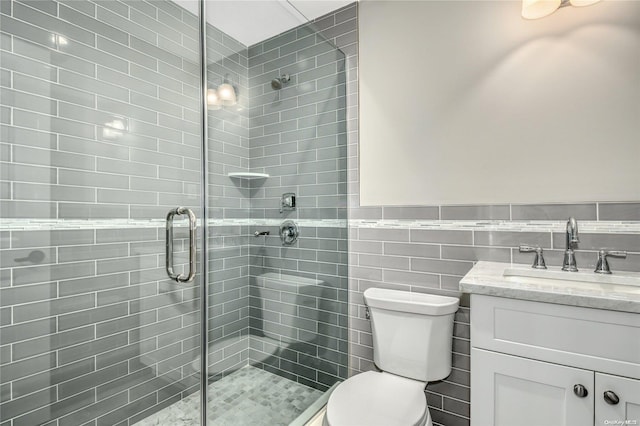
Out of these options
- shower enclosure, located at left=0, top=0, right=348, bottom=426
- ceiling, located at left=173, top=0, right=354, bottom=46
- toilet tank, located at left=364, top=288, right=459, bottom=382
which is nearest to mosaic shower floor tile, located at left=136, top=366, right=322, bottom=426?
shower enclosure, located at left=0, top=0, right=348, bottom=426

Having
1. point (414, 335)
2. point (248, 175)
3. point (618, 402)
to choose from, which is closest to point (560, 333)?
point (618, 402)

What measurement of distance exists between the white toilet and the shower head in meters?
1.18

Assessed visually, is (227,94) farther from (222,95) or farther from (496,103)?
(496,103)

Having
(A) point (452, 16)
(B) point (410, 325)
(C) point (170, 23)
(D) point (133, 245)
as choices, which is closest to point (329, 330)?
(B) point (410, 325)

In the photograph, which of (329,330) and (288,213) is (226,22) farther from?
(329,330)

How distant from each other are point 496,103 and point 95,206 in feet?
6.40

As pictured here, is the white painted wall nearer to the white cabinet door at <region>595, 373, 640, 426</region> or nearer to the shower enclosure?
the shower enclosure

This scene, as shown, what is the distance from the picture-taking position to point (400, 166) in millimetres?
1701

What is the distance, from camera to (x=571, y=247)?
1261mm

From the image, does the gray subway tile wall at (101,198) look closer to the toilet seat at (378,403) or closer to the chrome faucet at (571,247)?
the toilet seat at (378,403)

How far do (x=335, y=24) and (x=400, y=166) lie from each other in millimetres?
1028

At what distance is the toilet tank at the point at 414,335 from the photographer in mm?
1379

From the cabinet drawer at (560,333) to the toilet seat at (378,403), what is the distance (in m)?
0.35

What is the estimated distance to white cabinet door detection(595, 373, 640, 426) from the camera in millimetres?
887
